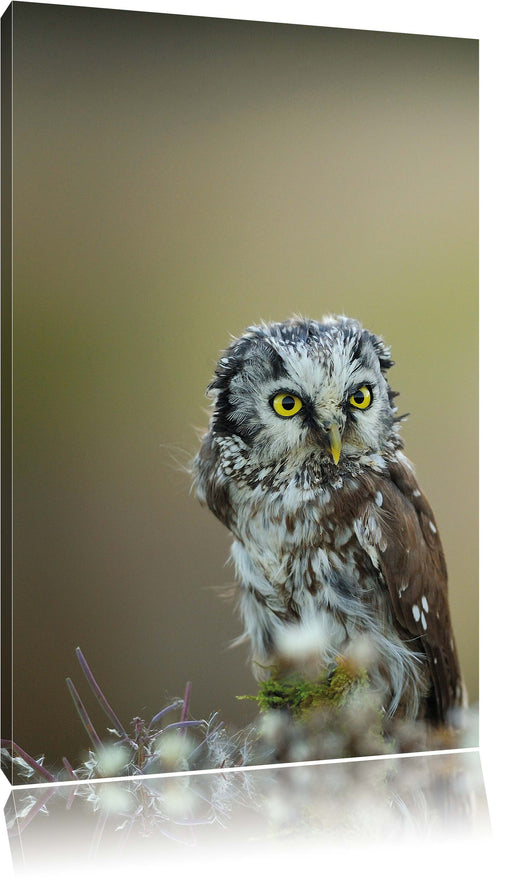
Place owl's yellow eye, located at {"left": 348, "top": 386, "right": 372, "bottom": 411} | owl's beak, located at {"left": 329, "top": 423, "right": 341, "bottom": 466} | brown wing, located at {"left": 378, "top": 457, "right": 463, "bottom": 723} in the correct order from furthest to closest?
brown wing, located at {"left": 378, "top": 457, "right": 463, "bottom": 723} < owl's yellow eye, located at {"left": 348, "top": 386, "right": 372, "bottom": 411} < owl's beak, located at {"left": 329, "top": 423, "right": 341, "bottom": 466}

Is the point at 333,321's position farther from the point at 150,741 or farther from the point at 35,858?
the point at 35,858

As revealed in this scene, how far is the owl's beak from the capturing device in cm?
303

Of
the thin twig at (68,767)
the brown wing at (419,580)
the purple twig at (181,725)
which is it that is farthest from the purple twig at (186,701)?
the brown wing at (419,580)

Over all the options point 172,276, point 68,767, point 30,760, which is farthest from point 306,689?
point 172,276

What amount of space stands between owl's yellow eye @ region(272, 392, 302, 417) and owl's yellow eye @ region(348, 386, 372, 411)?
17cm

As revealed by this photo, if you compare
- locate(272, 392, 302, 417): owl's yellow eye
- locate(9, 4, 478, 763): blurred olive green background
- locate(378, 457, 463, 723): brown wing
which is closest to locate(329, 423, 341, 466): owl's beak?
locate(272, 392, 302, 417): owl's yellow eye

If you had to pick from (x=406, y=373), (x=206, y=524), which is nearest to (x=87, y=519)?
(x=206, y=524)

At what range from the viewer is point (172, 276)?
10.5 feet

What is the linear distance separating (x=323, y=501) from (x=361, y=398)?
333 millimetres

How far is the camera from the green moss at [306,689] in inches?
131

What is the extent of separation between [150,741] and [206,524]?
2.21 feet

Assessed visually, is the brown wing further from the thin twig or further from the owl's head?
the thin twig

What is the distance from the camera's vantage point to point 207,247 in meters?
3.24

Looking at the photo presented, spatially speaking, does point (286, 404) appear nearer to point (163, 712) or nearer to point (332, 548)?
point (332, 548)
